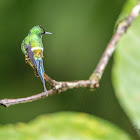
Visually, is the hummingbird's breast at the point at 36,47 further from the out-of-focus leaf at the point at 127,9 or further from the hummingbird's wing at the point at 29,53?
the out-of-focus leaf at the point at 127,9

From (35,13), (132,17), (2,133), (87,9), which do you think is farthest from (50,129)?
(87,9)

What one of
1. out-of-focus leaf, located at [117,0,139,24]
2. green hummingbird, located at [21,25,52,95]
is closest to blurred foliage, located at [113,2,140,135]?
out-of-focus leaf, located at [117,0,139,24]

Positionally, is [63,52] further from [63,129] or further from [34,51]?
[34,51]

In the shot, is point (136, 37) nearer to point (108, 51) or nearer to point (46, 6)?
point (108, 51)

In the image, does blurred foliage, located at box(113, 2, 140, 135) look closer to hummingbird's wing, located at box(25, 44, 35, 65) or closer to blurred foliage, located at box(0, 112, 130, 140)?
Answer: blurred foliage, located at box(0, 112, 130, 140)

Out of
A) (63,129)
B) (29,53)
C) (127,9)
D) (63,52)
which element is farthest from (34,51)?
(63,52)

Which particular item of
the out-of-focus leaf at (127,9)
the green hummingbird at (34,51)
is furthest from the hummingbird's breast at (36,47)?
the out-of-focus leaf at (127,9)
